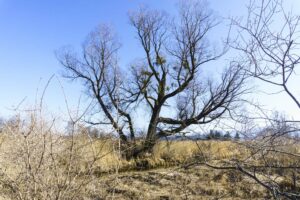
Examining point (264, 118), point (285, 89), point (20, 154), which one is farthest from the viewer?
point (20, 154)

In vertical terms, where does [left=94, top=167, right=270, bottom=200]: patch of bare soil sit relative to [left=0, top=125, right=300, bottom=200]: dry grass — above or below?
below

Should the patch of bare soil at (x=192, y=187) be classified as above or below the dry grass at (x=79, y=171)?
below

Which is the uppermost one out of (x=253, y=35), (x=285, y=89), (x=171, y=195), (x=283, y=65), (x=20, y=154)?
(x=253, y=35)

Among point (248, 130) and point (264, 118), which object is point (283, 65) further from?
point (248, 130)

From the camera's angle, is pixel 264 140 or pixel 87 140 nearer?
pixel 264 140

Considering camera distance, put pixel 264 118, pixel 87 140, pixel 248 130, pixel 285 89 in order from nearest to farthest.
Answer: pixel 285 89
pixel 264 118
pixel 248 130
pixel 87 140

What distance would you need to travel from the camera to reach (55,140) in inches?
162

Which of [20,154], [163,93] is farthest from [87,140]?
[163,93]

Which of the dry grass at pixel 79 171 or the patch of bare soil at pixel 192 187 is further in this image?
the patch of bare soil at pixel 192 187

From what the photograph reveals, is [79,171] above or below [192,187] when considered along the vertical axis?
A: above

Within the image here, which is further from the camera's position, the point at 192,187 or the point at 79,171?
the point at 192,187

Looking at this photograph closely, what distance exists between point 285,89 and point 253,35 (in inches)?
22.2

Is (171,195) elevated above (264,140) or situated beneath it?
situated beneath

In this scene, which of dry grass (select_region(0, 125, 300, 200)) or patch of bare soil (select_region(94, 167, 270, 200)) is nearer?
dry grass (select_region(0, 125, 300, 200))
